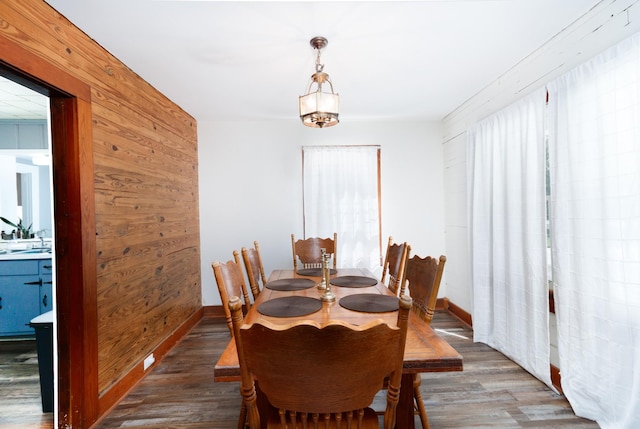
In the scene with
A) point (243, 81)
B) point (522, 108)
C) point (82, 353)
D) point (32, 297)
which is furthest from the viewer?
point (32, 297)

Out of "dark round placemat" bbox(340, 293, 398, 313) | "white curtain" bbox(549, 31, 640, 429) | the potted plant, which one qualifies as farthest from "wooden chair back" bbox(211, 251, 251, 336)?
the potted plant

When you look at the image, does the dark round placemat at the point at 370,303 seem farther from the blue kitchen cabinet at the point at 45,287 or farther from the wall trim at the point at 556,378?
the blue kitchen cabinet at the point at 45,287

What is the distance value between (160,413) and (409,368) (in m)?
1.80

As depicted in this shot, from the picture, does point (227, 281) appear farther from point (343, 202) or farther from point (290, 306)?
point (343, 202)

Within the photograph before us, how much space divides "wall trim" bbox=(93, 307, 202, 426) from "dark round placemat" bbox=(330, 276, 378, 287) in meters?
1.68

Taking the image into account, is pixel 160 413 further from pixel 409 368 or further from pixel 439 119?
pixel 439 119

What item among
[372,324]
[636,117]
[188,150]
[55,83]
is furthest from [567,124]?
[188,150]

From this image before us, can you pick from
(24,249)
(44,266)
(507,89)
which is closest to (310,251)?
(507,89)

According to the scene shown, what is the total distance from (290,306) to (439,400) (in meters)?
1.33

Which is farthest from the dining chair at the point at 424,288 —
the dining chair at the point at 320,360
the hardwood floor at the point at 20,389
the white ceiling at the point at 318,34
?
the hardwood floor at the point at 20,389

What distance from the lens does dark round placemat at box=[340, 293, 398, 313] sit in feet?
5.24

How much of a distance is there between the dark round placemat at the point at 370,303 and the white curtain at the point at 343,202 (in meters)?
1.99

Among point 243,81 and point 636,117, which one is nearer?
point 636,117

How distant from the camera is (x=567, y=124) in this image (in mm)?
1940
